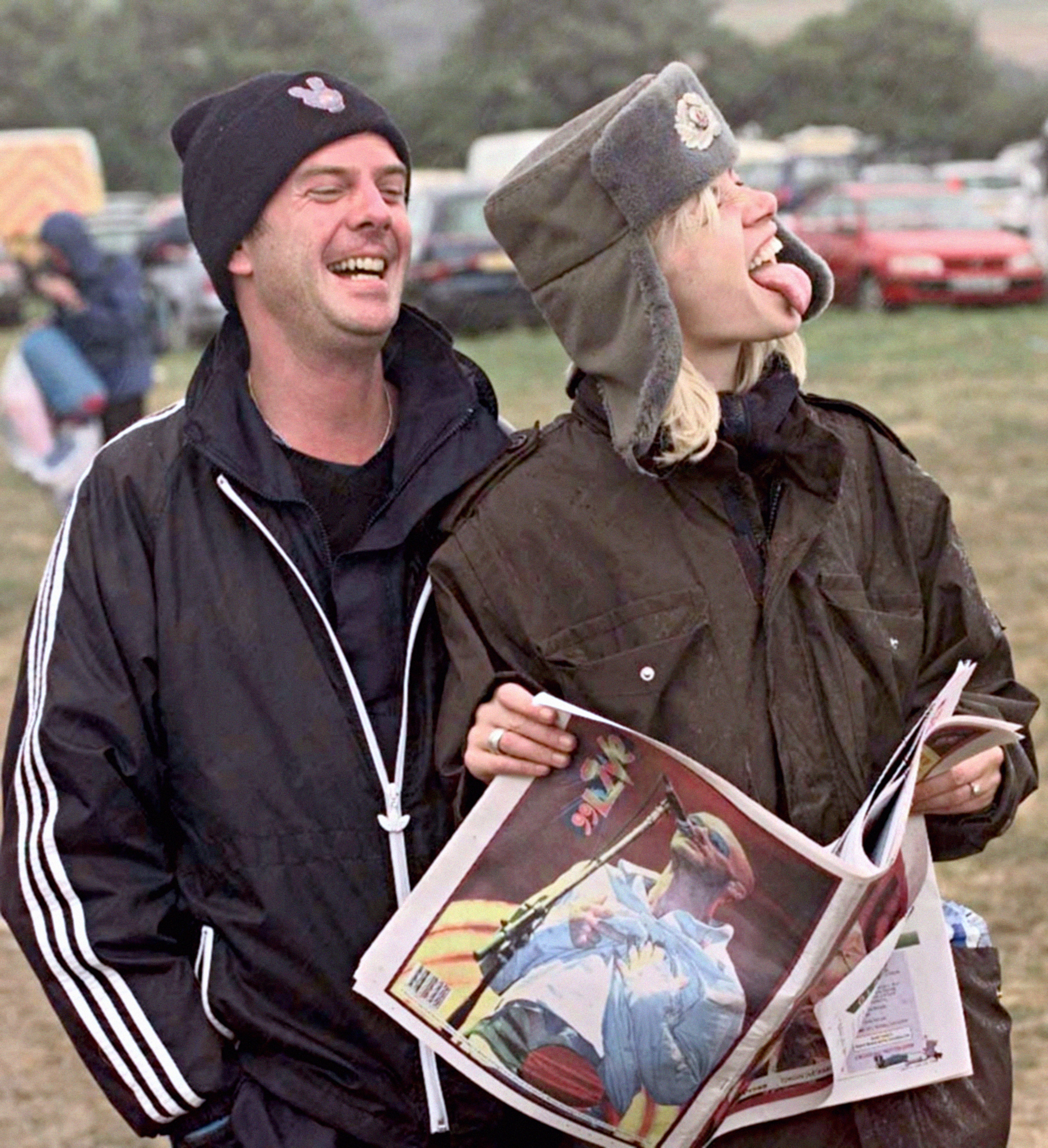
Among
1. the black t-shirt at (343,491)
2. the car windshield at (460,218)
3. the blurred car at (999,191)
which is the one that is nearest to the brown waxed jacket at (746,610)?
the black t-shirt at (343,491)

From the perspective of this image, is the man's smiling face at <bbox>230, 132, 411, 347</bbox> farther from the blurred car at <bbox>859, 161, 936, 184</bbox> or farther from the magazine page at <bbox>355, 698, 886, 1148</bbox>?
the blurred car at <bbox>859, 161, 936, 184</bbox>

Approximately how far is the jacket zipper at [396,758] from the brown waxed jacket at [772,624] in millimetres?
120

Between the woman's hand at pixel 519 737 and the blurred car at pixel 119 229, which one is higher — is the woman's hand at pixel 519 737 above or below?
above

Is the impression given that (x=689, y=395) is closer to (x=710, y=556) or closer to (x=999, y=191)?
(x=710, y=556)

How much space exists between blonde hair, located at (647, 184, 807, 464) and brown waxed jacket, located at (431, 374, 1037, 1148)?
0.05 metres

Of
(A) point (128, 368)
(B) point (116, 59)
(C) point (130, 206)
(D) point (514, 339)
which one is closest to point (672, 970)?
(A) point (128, 368)

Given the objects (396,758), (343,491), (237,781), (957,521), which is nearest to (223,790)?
(237,781)

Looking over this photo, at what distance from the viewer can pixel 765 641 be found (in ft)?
8.26

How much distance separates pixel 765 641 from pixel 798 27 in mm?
65629

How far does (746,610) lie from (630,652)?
5.7 inches

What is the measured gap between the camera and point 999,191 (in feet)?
89.3

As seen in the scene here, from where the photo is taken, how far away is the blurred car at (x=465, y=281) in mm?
20891

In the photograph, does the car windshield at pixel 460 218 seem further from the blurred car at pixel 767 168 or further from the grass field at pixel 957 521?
the blurred car at pixel 767 168

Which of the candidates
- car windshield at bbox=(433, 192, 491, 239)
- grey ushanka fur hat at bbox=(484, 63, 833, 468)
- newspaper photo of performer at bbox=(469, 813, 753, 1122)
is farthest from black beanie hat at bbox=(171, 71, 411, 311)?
car windshield at bbox=(433, 192, 491, 239)
